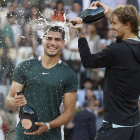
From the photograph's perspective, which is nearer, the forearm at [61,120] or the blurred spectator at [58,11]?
the forearm at [61,120]

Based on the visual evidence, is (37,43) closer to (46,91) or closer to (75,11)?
(75,11)

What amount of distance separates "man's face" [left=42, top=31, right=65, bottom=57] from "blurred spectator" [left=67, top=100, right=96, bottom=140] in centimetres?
150

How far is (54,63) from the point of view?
10.5ft

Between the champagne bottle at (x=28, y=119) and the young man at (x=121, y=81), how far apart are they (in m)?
0.72

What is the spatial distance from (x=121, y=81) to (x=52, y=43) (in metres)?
0.99

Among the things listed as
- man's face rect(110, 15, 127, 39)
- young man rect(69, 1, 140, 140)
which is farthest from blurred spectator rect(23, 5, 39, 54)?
young man rect(69, 1, 140, 140)

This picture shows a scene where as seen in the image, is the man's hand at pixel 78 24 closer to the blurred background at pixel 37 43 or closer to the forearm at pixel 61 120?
the forearm at pixel 61 120

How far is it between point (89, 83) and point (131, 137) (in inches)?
104

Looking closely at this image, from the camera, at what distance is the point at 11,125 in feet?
15.4

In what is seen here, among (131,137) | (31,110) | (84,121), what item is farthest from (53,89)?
(84,121)

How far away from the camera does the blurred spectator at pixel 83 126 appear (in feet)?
14.3

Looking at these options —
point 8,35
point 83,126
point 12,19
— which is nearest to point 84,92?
point 83,126

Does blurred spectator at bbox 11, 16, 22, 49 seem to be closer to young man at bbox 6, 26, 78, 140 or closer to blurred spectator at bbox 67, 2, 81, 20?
blurred spectator at bbox 67, 2, 81, 20

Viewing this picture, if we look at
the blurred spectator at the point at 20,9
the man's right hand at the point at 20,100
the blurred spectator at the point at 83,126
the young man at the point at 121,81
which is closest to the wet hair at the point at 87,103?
the blurred spectator at the point at 83,126
